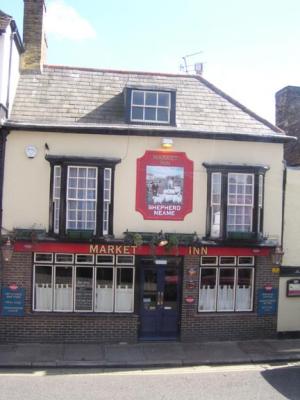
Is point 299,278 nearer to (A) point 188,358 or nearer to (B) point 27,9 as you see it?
(A) point 188,358

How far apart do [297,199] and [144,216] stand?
449 centimetres

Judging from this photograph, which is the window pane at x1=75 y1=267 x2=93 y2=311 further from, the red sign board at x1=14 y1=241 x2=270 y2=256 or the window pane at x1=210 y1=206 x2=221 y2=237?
the window pane at x1=210 y1=206 x2=221 y2=237

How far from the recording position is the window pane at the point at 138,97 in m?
14.3

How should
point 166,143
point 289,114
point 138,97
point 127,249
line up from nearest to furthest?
point 127,249 < point 166,143 < point 138,97 < point 289,114

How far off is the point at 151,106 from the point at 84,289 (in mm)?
5450

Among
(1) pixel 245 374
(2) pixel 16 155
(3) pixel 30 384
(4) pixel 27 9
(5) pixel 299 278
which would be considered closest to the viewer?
(3) pixel 30 384

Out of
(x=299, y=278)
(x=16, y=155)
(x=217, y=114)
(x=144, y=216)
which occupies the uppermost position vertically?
(x=217, y=114)

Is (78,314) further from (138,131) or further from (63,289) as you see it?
(138,131)

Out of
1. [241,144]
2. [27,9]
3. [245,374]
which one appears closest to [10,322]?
[245,374]

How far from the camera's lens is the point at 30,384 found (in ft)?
34.1

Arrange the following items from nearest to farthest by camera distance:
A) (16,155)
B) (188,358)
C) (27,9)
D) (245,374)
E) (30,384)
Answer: (30,384) < (245,374) < (188,358) < (16,155) < (27,9)

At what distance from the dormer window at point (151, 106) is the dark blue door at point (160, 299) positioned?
3.98 meters

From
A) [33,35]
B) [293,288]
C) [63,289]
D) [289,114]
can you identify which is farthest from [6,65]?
[289,114]

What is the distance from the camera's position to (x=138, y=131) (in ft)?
44.8
